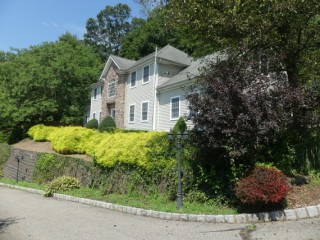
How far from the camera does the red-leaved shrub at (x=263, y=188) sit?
8.23m

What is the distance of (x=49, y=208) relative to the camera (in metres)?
11.4

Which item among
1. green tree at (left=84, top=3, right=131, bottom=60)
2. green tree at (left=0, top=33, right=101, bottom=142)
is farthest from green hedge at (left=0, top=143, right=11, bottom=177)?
green tree at (left=84, top=3, right=131, bottom=60)

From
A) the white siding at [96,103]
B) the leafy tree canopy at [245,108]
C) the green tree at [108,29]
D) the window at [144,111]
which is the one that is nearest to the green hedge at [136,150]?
the leafy tree canopy at [245,108]

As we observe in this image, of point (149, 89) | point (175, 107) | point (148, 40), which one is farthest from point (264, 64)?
point (148, 40)

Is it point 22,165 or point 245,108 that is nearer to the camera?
point 245,108

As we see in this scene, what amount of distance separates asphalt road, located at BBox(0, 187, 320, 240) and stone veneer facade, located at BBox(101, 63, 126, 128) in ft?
64.0

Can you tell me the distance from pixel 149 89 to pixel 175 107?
3.74 metres

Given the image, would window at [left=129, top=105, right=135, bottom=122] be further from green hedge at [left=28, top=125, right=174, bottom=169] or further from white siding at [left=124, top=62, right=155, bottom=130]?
green hedge at [left=28, top=125, right=174, bottom=169]

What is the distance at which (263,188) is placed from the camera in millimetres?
8281

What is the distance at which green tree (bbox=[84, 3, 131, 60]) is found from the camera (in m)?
65.1

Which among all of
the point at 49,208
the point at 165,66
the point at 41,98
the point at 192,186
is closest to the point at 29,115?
the point at 41,98

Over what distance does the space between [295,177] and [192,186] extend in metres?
3.18

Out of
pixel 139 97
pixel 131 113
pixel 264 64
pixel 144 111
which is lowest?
A: pixel 264 64

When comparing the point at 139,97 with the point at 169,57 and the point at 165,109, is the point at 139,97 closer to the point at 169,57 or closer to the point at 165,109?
the point at 165,109
